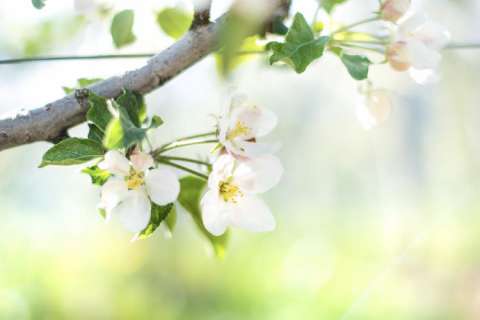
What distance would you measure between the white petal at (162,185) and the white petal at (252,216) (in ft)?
0.16

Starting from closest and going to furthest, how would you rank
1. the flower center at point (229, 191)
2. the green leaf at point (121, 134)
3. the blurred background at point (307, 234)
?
1. the green leaf at point (121, 134)
2. the flower center at point (229, 191)
3. the blurred background at point (307, 234)

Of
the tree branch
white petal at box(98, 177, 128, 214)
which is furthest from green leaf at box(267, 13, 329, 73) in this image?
white petal at box(98, 177, 128, 214)

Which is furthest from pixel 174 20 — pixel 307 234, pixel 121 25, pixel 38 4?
pixel 307 234

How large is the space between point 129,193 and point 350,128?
280 cm

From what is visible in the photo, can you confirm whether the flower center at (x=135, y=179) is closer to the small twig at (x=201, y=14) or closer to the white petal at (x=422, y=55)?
the small twig at (x=201, y=14)

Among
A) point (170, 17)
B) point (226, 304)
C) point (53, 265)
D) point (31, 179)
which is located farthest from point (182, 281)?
point (170, 17)

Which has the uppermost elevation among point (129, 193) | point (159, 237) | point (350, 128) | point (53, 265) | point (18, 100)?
point (350, 128)

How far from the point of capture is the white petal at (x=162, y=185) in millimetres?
460

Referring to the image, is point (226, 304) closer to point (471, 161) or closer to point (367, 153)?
point (471, 161)

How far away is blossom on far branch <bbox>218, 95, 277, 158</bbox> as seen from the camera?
470 millimetres

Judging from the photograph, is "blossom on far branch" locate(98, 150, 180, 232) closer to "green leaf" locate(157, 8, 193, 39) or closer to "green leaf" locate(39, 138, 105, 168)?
"green leaf" locate(39, 138, 105, 168)

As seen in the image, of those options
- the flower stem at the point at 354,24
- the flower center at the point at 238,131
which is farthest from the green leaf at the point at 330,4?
the flower center at the point at 238,131

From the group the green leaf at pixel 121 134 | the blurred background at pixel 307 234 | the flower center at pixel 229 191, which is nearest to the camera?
the green leaf at pixel 121 134

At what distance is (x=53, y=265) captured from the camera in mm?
2322
